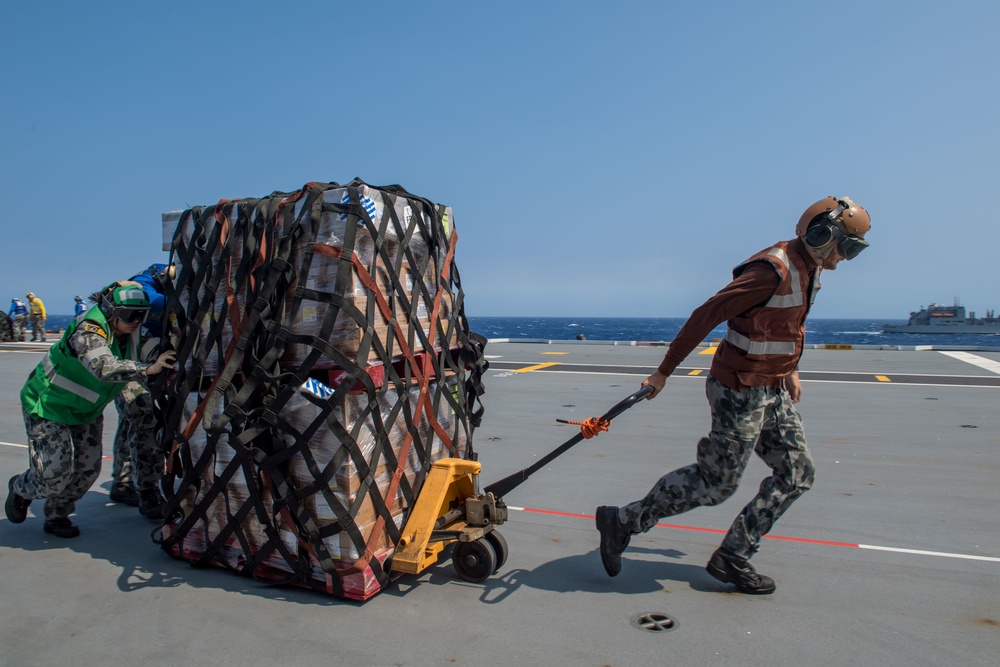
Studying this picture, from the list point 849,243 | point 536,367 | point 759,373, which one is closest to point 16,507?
point 759,373

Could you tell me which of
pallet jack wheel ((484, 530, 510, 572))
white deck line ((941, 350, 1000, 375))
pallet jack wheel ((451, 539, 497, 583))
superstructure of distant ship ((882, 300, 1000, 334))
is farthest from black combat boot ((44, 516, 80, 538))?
superstructure of distant ship ((882, 300, 1000, 334))

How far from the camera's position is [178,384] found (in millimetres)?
4055

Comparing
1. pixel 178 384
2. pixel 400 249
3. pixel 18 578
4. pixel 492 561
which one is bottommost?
pixel 18 578

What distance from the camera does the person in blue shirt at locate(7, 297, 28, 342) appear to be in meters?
27.6

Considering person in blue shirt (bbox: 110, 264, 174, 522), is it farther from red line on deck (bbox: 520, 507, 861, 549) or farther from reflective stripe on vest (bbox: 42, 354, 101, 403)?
red line on deck (bbox: 520, 507, 861, 549)

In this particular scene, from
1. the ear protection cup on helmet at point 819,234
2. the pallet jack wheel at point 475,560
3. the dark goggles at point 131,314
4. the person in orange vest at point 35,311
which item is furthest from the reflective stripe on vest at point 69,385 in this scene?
the person in orange vest at point 35,311

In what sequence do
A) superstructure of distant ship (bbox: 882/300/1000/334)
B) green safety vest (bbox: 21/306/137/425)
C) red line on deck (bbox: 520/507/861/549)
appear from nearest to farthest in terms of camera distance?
red line on deck (bbox: 520/507/861/549)
green safety vest (bbox: 21/306/137/425)
superstructure of distant ship (bbox: 882/300/1000/334)

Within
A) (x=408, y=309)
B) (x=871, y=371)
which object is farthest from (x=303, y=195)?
(x=871, y=371)

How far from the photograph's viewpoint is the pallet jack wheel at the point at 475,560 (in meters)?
3.69

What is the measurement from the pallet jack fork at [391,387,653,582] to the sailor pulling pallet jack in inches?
16.3

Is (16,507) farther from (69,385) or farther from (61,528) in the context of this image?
(69,385)

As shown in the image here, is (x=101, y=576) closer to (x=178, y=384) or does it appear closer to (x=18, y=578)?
(x=18, y=578)

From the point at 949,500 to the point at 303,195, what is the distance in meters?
4.98

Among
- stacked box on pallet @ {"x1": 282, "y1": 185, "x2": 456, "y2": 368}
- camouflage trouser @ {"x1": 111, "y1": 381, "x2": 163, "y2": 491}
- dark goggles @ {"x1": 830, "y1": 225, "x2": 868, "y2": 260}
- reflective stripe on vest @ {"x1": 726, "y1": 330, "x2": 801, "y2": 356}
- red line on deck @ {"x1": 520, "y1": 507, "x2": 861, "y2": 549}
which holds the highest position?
dark goggles @ {"x1": 830, "y1": 225, "x2": 868, "y2": 260}
